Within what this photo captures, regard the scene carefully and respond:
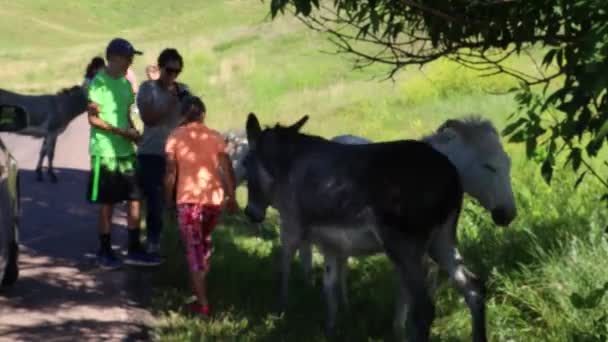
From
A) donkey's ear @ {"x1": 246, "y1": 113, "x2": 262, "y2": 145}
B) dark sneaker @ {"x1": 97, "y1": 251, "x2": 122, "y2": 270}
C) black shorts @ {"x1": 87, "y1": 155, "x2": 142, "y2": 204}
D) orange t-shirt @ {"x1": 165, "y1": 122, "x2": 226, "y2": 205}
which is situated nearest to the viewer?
donkey's ear @ {"x1": 246, "y1": 113, "x2": 262, "y2": 145}

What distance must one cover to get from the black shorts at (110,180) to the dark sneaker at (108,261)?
2.05ft

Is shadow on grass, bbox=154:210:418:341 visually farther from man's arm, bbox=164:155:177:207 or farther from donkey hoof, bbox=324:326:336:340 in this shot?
man's arm, bbox=164:155:177:207

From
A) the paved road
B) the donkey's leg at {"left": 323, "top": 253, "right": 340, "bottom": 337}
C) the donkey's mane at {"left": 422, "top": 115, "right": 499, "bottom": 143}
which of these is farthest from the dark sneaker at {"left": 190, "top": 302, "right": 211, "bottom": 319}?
the donkey's mane at {"left": 422, "top": 115, "right": 499, "bottom": 143}

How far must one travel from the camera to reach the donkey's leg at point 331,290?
748 cm

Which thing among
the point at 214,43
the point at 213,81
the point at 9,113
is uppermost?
the point at 214,43

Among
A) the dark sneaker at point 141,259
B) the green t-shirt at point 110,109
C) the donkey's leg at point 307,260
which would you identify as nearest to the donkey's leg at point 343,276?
the donkey's leg at point 307,260

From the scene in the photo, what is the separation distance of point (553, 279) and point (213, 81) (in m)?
33.5

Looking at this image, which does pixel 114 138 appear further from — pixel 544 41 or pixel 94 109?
pixel 544 41

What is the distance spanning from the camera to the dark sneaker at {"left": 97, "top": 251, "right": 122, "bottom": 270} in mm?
9828

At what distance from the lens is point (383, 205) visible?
673 cm

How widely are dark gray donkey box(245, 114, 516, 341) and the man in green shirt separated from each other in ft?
5.64

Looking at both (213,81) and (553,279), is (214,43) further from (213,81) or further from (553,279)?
(553,279)

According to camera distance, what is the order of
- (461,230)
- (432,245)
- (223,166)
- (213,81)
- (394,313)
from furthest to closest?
(213,81) → (461,230) → (223,166) → (394,313) → (432,245)

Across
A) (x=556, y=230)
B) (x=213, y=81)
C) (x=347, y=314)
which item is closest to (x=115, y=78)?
(x=347, y=314)
